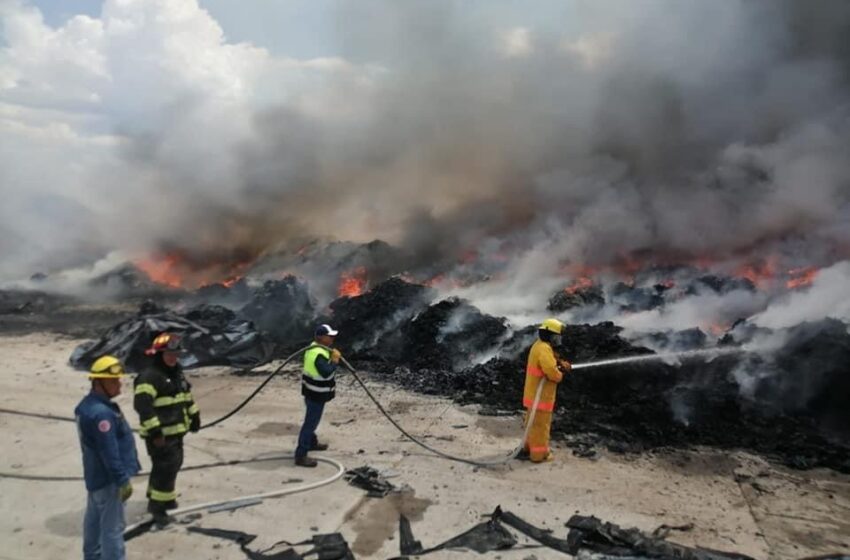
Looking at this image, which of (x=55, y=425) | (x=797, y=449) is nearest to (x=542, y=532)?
(x=797, y=449)

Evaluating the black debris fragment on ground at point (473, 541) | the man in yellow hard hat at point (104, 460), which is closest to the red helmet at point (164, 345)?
the man in yellow hard hat at point (104, 460)

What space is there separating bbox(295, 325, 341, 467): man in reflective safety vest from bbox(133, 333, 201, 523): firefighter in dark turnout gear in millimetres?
1505

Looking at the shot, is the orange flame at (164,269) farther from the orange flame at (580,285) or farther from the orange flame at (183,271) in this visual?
the orange flame at (580,285)

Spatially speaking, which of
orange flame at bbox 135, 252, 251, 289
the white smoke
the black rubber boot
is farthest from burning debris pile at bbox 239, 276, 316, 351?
the white smoke

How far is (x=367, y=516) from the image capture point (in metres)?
5.50

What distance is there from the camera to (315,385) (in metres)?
6.55

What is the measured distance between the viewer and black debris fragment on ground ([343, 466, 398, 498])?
5.98m

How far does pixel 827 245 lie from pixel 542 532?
13551mm

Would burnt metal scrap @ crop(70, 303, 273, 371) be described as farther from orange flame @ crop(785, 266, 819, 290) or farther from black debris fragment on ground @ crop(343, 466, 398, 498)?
orange flame @ crop(785, 266, 819, 290)

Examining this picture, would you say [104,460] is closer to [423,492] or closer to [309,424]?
[309,424]

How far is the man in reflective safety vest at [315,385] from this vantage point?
6.53m

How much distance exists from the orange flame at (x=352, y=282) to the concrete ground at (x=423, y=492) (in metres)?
8.02

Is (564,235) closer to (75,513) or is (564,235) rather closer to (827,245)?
(827,245)

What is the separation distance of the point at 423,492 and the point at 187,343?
711 cm
